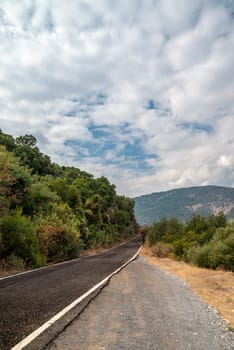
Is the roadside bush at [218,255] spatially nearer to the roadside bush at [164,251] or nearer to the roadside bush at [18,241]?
the roadside bush at [164,251]

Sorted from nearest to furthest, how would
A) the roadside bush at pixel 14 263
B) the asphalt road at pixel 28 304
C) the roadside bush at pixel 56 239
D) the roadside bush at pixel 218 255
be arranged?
the asphalt road at pixel 28 304 → the roadside bush at pixel 14 263 → the roadside bush at pixel 56 239 → the roadside bush at pixel 218 255

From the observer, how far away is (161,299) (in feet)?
34.4

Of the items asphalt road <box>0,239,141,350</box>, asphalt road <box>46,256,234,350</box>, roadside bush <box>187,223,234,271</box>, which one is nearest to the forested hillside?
asphalt road <box>0,239,141,350</box>

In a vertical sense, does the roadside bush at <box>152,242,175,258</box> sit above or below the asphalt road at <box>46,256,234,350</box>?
above

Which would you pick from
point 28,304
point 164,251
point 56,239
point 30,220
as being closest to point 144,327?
point 28,304

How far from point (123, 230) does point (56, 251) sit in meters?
81.9

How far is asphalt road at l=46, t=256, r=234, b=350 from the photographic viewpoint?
18.1 feet

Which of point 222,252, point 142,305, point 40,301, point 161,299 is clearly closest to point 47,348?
point 40,301

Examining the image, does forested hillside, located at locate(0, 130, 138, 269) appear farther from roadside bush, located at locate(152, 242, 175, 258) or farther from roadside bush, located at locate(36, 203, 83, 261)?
roadside bush, located at locate(152, 242, 175, 258)

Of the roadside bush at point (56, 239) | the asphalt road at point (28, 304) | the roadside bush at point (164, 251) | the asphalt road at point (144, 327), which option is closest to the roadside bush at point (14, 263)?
the roadside bush at point (56, 239)

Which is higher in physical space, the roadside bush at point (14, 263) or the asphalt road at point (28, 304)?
the roadside bush at point (14, 263)

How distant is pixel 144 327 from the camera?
6.68m

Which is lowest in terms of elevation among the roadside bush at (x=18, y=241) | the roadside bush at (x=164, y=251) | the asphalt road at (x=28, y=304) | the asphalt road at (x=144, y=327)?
the asphalt road at (x=144, y=327)

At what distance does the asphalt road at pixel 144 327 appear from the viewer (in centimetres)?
553
